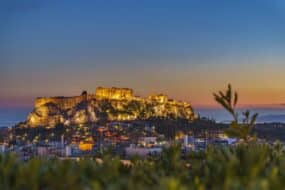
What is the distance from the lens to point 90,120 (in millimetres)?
91375

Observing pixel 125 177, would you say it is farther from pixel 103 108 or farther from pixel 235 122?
pixel 103 108

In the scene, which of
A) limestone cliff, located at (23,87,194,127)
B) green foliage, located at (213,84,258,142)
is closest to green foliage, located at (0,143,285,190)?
green foliage, located at (213,84,258,142)

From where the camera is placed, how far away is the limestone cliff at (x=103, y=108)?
94.5m

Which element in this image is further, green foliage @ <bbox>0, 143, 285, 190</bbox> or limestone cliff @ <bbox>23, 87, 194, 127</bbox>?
limestone cliff @ <bbox>23, 87, 194, 127</bbox>

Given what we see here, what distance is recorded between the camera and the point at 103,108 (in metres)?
96.3

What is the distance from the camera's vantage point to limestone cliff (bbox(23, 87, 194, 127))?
310 ft

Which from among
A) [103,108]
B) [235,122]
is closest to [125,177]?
[235,122]

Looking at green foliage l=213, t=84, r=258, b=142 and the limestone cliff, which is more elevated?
the limestone cliff

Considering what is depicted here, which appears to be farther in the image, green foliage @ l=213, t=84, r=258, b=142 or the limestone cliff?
the limestone cliff

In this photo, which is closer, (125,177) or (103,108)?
(125,177)

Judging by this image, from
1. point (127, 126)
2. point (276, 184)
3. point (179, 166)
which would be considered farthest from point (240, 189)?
point (127, 126)

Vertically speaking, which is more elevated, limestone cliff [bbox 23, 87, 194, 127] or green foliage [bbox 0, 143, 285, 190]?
limestone cliff [bbox 23, 87, 194, 127]

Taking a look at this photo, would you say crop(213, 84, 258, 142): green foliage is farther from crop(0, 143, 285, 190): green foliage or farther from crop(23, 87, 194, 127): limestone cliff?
crop(23, 87, 194, 127): limestone cliff

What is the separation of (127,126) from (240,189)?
7319cm
